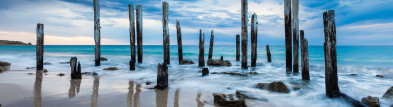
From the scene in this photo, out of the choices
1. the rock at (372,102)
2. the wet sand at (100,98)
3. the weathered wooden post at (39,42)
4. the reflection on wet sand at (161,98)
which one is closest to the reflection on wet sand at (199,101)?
the wet sand at (100,98)

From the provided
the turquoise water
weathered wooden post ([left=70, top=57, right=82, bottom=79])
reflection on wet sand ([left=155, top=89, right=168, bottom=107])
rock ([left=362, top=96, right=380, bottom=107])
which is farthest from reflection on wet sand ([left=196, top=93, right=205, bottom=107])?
the turquoise water

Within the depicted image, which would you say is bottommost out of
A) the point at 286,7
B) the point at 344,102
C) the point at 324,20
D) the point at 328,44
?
the point at 344,102

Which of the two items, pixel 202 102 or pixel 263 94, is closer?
pixel 202 102

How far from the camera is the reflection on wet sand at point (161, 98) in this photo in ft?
14.7

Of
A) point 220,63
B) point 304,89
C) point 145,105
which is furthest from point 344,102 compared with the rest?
point 220,63

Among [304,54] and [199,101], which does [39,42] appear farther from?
[304,54]

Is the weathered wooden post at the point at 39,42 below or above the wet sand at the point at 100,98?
above

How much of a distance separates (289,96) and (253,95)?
82 cm

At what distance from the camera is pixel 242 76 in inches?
356

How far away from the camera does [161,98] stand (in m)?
4.99

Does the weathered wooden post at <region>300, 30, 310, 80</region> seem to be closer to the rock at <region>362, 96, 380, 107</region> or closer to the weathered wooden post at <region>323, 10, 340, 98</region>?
the weathered wooden post at <region>323, 10, 340, 98</region>

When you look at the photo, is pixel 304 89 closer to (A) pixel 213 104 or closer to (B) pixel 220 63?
(A) pixel 213 104

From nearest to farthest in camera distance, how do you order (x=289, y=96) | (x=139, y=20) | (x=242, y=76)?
(x=289, y=96) < (x=242, y=76) < (x=139, y=20)

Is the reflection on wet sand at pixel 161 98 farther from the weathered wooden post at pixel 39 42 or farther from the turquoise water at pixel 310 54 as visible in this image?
the turquoise water at pixel 310 54
